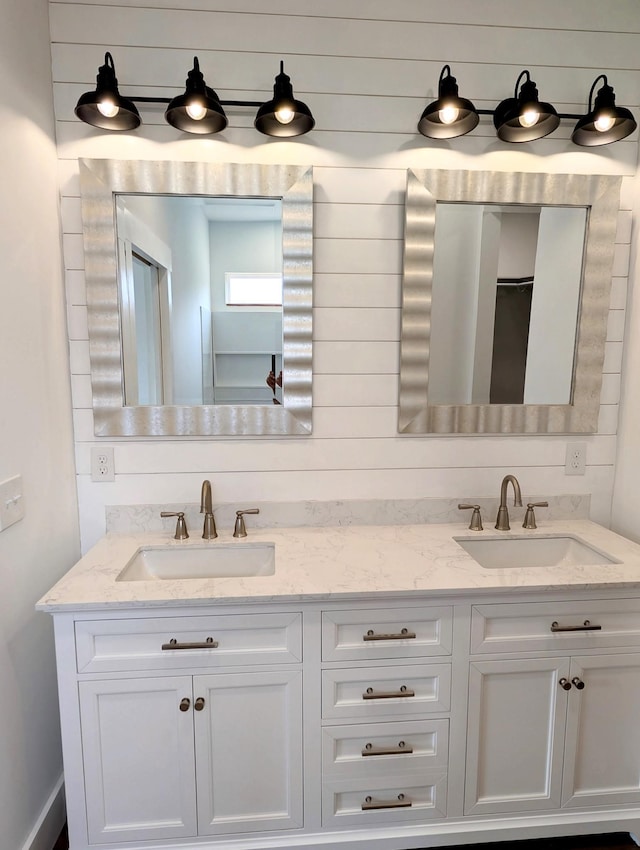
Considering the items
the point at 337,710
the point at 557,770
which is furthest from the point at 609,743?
the point at 337,710

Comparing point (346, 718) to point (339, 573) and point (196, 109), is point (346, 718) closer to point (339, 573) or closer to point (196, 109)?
point (339, 573)

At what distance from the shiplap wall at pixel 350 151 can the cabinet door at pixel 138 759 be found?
66cm

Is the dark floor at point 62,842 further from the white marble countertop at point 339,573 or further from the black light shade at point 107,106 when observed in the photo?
the black light shade at point 107,106

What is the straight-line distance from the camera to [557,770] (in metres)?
1.48

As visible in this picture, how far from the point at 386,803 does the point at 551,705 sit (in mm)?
594

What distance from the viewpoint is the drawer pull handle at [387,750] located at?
1.41 metres

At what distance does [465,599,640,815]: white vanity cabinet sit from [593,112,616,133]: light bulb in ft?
5.27

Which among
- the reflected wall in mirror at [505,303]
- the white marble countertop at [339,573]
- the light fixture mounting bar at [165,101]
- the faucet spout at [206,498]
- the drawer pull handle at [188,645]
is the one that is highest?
the light fixture mounting bar at [165,101]

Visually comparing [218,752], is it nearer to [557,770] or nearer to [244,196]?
[557,770]

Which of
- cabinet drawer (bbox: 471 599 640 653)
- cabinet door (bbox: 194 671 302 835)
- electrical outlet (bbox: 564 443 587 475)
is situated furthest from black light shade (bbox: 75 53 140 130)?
electrical outlet (bbox: 564 443 587 475)

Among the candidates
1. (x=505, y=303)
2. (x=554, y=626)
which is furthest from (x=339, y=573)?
(x=505, y=303)

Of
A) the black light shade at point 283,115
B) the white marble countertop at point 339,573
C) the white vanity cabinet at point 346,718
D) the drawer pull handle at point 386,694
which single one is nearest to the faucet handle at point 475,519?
the white marble countertop at point 339,573

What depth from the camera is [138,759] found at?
1.36 meters

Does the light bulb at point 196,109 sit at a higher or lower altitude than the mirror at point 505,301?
higher
